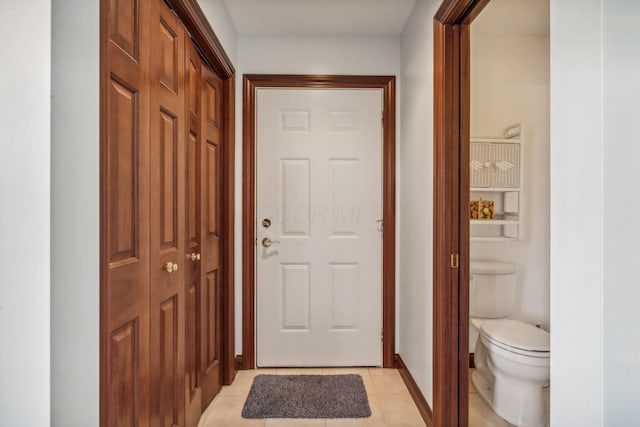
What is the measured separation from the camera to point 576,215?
898mm

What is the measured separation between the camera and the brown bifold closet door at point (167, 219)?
1381mm

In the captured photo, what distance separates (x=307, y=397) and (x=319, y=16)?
2436 mm

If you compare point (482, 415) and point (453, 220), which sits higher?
point (453, 220)

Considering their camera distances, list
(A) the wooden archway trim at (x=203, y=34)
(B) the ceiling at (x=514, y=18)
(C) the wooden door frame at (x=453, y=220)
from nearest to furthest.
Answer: (A) the wooden archway trim at (x=203, y=34), (C) the wooden door frame at (x=453, y=220), (B) the ceiling at (x=514, y=18)

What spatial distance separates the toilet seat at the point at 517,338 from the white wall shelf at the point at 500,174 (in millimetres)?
671

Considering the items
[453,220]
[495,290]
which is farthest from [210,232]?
[495,290]

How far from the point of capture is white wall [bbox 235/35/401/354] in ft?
8.90

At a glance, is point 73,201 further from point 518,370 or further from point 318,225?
point 518,370

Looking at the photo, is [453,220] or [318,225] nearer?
[453,220]

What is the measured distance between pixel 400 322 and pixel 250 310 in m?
1.09

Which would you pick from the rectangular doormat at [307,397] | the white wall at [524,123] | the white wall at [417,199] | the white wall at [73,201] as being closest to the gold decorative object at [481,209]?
the white wall at [524,123]

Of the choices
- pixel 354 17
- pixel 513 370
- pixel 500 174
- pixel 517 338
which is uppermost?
pixel 354 17

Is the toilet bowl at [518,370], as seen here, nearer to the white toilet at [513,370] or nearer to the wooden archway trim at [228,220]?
the white toilet at [513,370]

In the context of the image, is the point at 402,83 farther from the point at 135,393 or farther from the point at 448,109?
the point at 135,393
